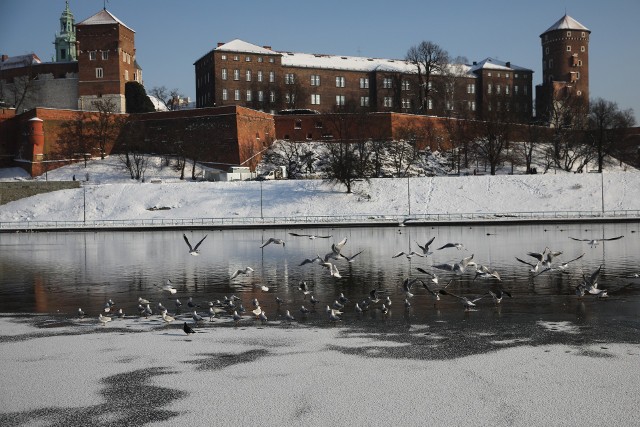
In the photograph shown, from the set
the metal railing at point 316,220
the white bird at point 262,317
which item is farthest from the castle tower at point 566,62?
the white bird at point 262,317

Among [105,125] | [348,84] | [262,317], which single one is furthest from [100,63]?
[262,317]

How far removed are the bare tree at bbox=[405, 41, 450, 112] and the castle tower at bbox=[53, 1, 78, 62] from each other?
45269 mm

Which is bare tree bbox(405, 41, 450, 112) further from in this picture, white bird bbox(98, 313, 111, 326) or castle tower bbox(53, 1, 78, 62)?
white bird bbox(98, 313, 111, 326)

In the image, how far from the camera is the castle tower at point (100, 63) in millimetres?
63562

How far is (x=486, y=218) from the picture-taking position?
44094mm

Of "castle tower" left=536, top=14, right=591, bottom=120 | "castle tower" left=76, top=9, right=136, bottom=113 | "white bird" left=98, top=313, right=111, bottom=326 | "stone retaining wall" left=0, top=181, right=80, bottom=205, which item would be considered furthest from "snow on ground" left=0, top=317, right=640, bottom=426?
"castle tower" left=536, top=14, right=591, bottom=120

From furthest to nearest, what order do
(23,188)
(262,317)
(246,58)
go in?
1. (246,58)
2. (23,188)
3. (262,317)

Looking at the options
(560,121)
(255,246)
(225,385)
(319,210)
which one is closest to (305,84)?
(560,121)

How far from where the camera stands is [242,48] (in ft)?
242

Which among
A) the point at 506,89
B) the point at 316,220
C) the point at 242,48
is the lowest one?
the point at 316,220

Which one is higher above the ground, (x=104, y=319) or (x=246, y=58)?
(x=246, y=58)

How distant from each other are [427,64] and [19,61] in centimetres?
4207

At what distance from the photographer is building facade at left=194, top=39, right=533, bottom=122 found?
7294cm

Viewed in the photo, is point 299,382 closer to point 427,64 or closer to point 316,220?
point 316,220
